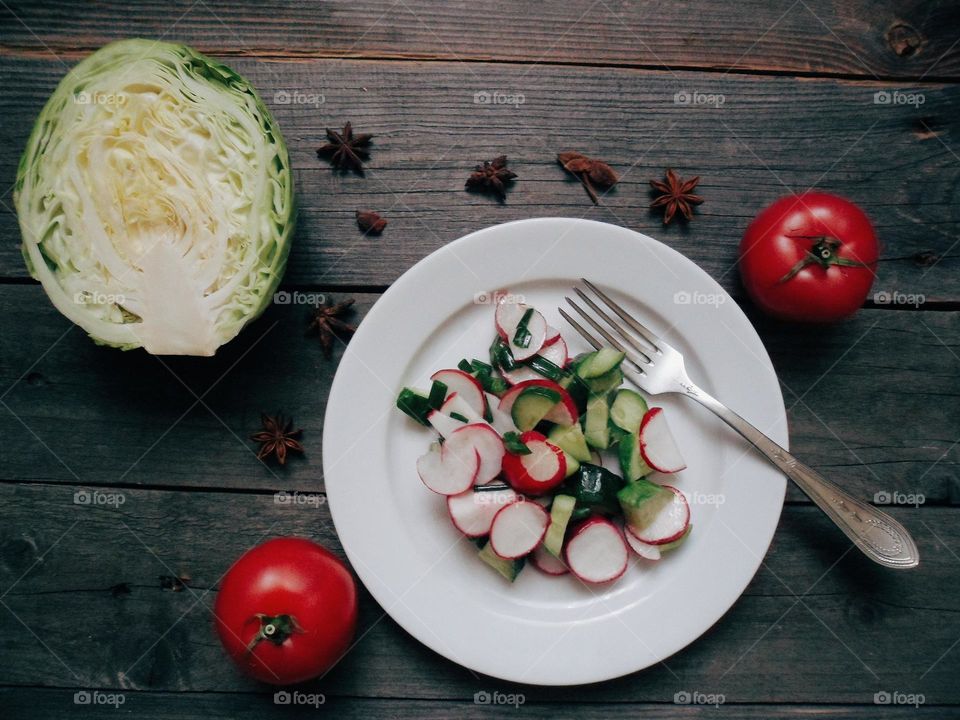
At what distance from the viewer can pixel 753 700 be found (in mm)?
2109

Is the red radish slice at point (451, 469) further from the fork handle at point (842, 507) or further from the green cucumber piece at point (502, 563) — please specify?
the fork handle at point (842, 507)

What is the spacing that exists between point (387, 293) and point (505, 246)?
341 mm

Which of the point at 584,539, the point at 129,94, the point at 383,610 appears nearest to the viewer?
the point at 129,94

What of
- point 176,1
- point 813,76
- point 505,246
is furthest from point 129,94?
point 813,76

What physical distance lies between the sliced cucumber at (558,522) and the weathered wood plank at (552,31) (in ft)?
4.17

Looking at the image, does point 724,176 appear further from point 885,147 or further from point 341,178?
point 341,178

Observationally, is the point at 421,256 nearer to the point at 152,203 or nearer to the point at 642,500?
the point at 152,203

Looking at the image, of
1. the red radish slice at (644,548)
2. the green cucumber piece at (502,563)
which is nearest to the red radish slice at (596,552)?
the red radish slice at (644,548)

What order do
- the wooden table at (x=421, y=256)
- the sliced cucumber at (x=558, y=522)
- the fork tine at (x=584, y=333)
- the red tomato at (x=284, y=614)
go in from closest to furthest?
the red tomato at (x=284, y=614) → the sliced cucumber at (x=558, y=522) → the fork tine at (x=584, y=333) → the wooden table at (x=421, y=256)

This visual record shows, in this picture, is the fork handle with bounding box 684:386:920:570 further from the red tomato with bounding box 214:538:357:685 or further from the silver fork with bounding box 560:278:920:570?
the red tomato with bounding box 214:538:357:685

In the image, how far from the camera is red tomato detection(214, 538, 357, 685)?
178 cm

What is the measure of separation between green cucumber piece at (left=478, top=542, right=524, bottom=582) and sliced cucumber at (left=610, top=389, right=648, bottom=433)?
0.45 meters

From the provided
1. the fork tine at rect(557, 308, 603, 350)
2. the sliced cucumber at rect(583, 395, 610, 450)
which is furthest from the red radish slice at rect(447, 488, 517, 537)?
the fork tine at rect(557, 308, 603, 350)

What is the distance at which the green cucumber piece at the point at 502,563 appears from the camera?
1.92 metres
